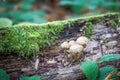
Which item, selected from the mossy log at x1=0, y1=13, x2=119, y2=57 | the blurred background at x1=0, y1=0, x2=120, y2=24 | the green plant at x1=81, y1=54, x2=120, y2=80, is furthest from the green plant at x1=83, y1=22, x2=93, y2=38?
the blurred background at x1=0, y1=0, x2=120, y2=24

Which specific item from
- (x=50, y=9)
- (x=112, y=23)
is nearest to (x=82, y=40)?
(x=112, y=23)

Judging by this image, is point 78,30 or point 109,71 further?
point 78,30

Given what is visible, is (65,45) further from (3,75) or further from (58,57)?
(3,75)

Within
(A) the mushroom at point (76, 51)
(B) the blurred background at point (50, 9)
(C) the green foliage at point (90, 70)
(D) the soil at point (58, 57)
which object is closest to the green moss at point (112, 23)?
(D) the soil at point (58, 57)

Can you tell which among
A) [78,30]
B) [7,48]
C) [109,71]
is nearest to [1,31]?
[7,48]

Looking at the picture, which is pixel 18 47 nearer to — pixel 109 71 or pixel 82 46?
pixel 82 46

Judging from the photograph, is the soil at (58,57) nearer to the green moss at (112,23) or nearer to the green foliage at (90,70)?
the green moss at (112,23)
